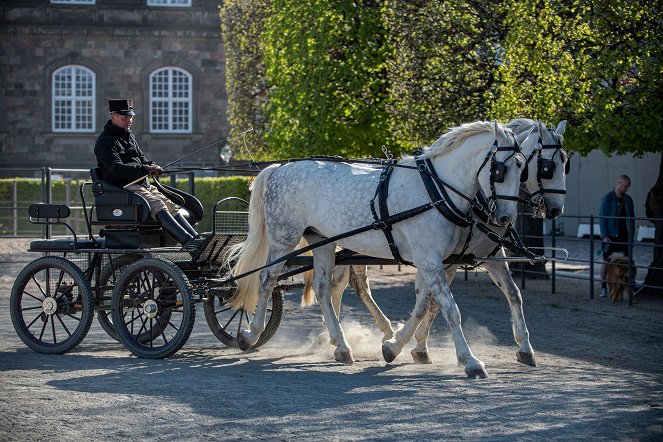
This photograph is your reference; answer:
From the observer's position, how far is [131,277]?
10406mm

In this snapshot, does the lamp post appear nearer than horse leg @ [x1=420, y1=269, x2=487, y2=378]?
No

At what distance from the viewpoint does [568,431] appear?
694cm

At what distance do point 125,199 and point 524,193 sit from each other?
379cm

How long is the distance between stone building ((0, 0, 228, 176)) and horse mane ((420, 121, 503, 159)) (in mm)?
33963

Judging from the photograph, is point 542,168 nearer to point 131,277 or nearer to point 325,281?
point 325,281

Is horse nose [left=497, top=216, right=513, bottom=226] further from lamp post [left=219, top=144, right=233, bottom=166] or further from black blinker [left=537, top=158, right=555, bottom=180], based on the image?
lamp post [left=219, top=144, right=233, bottom=166]

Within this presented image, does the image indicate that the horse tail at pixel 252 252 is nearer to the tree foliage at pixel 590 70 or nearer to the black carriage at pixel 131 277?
the black carriage at pixel 131 277

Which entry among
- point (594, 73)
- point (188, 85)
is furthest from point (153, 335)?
point (188, 85)

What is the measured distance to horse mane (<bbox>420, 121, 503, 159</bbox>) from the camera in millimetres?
9641

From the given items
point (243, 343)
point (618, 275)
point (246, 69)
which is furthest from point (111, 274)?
point (246, 69)

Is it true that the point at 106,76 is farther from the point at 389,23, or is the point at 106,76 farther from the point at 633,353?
the point at 633,353

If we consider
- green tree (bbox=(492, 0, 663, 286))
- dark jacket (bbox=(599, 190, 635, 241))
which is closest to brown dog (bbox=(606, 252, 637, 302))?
dark jacket (bbox=(599, 190, 635, 241))

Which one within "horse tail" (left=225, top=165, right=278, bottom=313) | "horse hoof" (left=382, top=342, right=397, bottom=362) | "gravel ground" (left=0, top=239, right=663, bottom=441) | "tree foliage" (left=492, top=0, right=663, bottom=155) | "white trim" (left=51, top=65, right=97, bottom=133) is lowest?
"gravel ground" (left=0, top=239, right=663, bottom=441)

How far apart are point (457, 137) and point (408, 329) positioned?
5.70 feet
